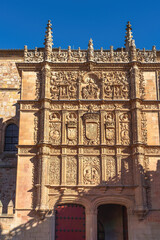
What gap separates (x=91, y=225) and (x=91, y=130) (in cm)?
521

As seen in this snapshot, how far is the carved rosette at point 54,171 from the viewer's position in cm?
1994

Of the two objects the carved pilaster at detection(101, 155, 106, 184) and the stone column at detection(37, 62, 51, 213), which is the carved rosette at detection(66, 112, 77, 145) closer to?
the stone column at detection(37, 62, 51, 213)

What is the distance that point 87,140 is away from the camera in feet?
68.2

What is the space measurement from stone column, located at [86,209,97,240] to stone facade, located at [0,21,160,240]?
0.05 metres

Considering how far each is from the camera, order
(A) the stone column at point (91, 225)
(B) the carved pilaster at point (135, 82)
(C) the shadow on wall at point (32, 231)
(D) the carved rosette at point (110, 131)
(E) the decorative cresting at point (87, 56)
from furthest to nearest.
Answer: (E) the decorative cresting at point (87, 56), (B) the carved pilaster at point (135, 82), (D) the carved rosette at point (110, 131), (A) the stone column at point (91, 225), (C) the shadow on wall at point (32, 231)

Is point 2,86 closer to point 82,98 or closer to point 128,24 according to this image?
point 82,98

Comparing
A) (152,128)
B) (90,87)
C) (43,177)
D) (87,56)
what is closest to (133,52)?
(87,56)

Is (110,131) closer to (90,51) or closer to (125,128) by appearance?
(125,128)

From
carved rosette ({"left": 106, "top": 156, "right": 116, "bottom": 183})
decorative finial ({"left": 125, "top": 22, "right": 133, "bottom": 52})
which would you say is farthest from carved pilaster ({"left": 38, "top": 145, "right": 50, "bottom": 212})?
decorative finial ({"left": 125, "top": 22, "right": 133, "bottom": 52})

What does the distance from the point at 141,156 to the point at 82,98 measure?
485 centimetres

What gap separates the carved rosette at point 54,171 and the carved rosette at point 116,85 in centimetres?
480

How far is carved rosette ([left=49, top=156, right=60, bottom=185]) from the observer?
65.4 feet

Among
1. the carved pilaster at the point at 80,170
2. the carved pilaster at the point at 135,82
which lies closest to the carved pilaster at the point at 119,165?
the carved pilaster at the point at 80,170

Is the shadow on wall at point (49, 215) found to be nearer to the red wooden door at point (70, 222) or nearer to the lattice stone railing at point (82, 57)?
the red wooden door at point (70, 222)
